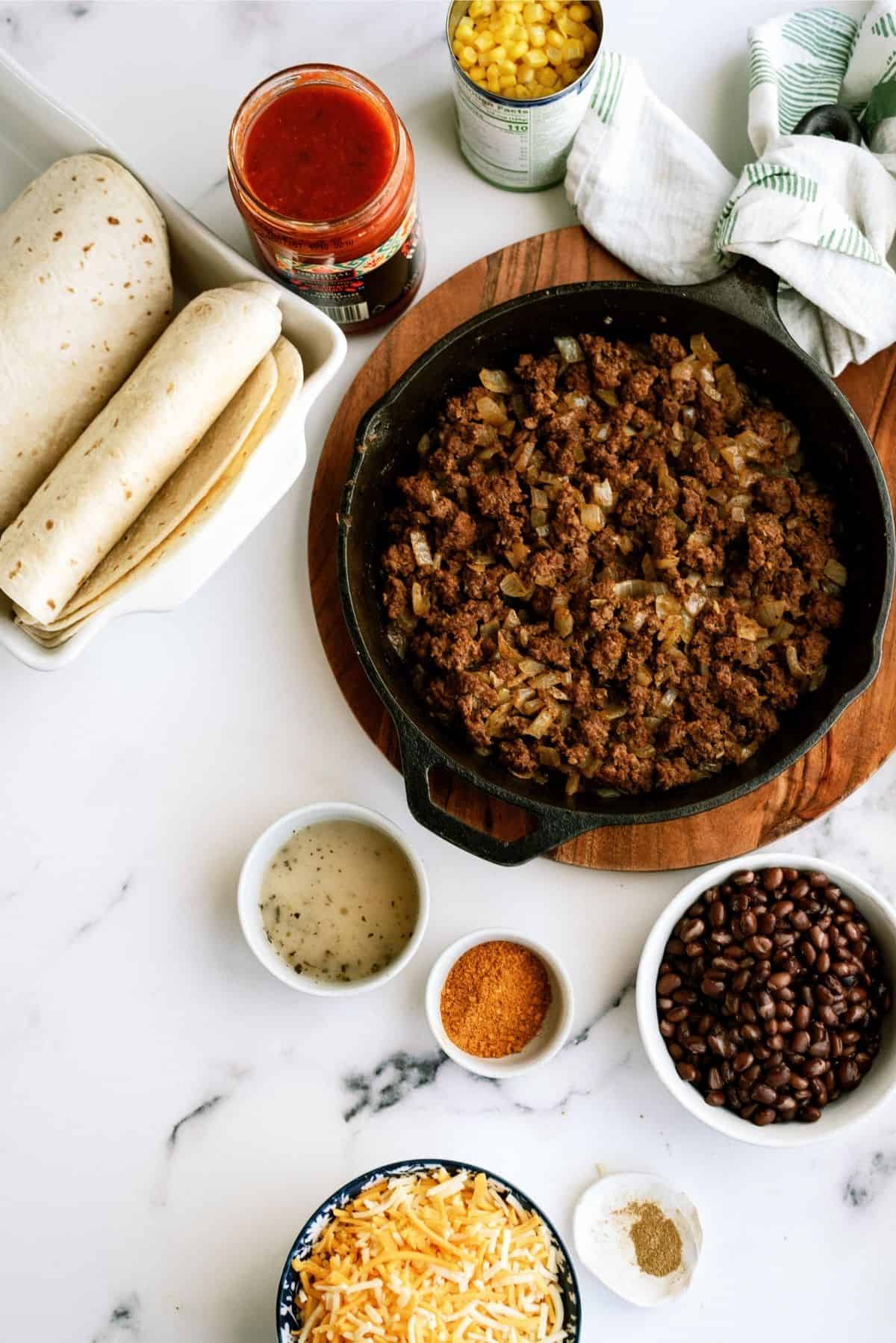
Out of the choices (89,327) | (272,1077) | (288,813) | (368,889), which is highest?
(89,327)

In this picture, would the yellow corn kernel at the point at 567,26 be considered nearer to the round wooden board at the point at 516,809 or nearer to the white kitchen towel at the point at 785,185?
the white kitchen towel at the point at 785,185

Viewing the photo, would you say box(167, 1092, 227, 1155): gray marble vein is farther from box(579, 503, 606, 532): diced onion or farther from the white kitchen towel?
the white kitchen towel

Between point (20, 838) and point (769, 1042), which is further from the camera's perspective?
point (20, 838)

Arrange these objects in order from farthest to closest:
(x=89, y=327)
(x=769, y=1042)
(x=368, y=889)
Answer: (x=368, y=889) → (x=769, y=1042) → (x=89, y=327)

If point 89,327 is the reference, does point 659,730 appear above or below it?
below

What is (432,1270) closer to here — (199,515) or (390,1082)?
(390,1082)

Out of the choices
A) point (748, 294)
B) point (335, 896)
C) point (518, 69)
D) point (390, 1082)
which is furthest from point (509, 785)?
point (518, 69)

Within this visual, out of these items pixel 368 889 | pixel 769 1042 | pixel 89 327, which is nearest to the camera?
pixel 89 327

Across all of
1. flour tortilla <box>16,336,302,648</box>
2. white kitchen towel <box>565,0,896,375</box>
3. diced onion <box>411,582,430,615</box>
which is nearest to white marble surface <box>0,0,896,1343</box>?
white kitchen towel <box>565,0,896,375</box>

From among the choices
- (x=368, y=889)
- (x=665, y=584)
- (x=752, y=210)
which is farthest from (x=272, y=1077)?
(x=752, y=210)

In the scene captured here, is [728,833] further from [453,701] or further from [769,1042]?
[453,701]
